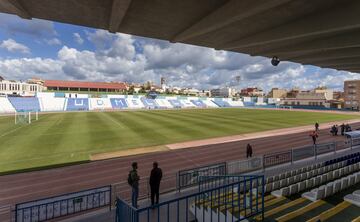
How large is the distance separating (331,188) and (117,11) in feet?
29.7

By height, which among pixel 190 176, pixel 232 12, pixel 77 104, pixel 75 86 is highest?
pixel 75 86

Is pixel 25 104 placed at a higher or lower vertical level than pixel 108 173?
higher

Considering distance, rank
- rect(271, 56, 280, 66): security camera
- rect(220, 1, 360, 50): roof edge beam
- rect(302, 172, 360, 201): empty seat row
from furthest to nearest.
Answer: rect(271, 56, 280, 66): security camera < rect(302, 172, 360, 201): empty seat row < rect(220, 1, 360, 50): roof edge beam

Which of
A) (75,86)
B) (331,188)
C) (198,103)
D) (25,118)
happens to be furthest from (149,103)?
(331,188)

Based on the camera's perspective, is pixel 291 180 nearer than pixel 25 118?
Yes

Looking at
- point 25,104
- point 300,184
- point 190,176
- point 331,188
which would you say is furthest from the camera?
point 25,104

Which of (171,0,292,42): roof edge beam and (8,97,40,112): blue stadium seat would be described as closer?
(171,0,292,42): roof edge beam

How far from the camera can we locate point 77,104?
69500 millimetres

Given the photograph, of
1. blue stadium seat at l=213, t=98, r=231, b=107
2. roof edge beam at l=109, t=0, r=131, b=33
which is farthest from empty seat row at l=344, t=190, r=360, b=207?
blue stadium seat at l=213, t=98, r=231, b=107

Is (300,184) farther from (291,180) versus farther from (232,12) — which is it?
(232,12)

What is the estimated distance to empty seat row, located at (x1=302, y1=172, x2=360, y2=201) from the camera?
7.33 m

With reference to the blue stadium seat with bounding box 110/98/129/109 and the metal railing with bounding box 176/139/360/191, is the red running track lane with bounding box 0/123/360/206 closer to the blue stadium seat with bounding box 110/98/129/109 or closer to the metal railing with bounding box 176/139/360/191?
the metal railing with bounding box 176/139/360/191

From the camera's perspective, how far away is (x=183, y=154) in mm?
18328

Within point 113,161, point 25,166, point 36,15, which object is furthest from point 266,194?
point 25,166
